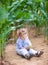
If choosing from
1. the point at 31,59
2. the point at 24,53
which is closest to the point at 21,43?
the point at 24,53

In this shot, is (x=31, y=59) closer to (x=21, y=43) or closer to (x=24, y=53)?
(x=24, y=53)

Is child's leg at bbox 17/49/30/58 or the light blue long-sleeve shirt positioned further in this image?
the light blue long-sleeve shirt

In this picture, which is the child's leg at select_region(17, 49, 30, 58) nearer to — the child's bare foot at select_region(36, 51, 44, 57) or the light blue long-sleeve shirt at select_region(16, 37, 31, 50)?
the light blue long-sleeve shirt at select_region(16, 37, 31, 50)

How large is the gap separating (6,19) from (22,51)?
91cm

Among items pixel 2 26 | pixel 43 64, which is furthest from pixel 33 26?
pixel 2 26

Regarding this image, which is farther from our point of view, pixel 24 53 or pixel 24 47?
pixel 24 47

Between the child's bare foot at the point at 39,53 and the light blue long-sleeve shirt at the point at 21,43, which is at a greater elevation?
the light blue long-sleeve shirt at the point at 21,43

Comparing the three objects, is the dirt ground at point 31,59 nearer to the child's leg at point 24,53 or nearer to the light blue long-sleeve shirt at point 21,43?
the child's leg at point 24,53

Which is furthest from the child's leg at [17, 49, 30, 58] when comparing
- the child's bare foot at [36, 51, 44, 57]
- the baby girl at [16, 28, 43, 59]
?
the child's bare foot at [36, 51, 44, 57]

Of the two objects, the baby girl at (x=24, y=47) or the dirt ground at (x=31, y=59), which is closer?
the dirt ground at (x=31, y=59)

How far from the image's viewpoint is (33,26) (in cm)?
555

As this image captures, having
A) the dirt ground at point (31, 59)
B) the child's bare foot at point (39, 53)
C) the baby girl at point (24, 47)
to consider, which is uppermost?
the baby girl at point (24, 47)

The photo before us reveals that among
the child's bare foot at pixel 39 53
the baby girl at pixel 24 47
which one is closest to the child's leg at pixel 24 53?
the baby girl at pixel 24 47

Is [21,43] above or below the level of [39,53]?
above
